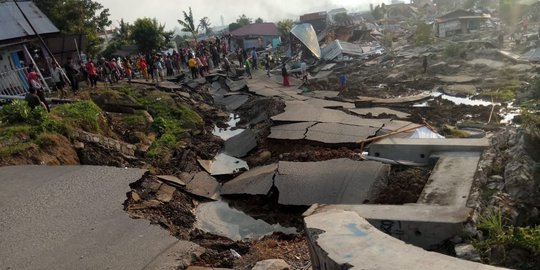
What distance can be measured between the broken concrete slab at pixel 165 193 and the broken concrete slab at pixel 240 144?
3295 millimetres

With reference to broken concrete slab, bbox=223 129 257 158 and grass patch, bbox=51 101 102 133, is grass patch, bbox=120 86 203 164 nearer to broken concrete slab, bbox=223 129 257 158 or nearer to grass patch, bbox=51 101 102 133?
broken concrete slab, bbox=223 129 257 158

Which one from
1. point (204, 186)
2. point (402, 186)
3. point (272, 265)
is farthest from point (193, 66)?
point (272, 265)

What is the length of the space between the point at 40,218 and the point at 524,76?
Result: 1820 cm

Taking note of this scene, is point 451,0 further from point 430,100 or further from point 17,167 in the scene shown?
point 17,167

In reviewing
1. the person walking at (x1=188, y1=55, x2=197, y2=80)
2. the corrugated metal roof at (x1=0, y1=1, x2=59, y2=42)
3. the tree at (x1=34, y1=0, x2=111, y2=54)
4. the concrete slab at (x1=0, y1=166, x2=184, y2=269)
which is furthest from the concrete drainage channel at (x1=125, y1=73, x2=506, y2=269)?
the tree at (x1=34, y1=0, x2=111, y2=54)

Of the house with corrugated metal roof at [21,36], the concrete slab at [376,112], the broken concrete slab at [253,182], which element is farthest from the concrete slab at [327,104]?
the house with corrugated metal roof at [21,36]

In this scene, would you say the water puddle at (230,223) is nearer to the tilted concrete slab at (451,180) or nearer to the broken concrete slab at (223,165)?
the broken concrete slab at (223,165)

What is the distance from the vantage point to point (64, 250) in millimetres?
5145

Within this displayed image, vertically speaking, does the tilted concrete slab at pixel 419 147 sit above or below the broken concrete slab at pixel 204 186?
above

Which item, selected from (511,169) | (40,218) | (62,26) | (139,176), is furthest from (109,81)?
(511,169)

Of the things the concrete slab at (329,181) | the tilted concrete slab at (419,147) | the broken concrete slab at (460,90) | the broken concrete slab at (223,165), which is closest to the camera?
the concrete slab at (329,181)

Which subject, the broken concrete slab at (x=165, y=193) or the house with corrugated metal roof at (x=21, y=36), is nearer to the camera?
the broken concrete slab at (x=165, y=193)

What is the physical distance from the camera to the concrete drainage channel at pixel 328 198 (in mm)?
4605

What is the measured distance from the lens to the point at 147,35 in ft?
85.0
